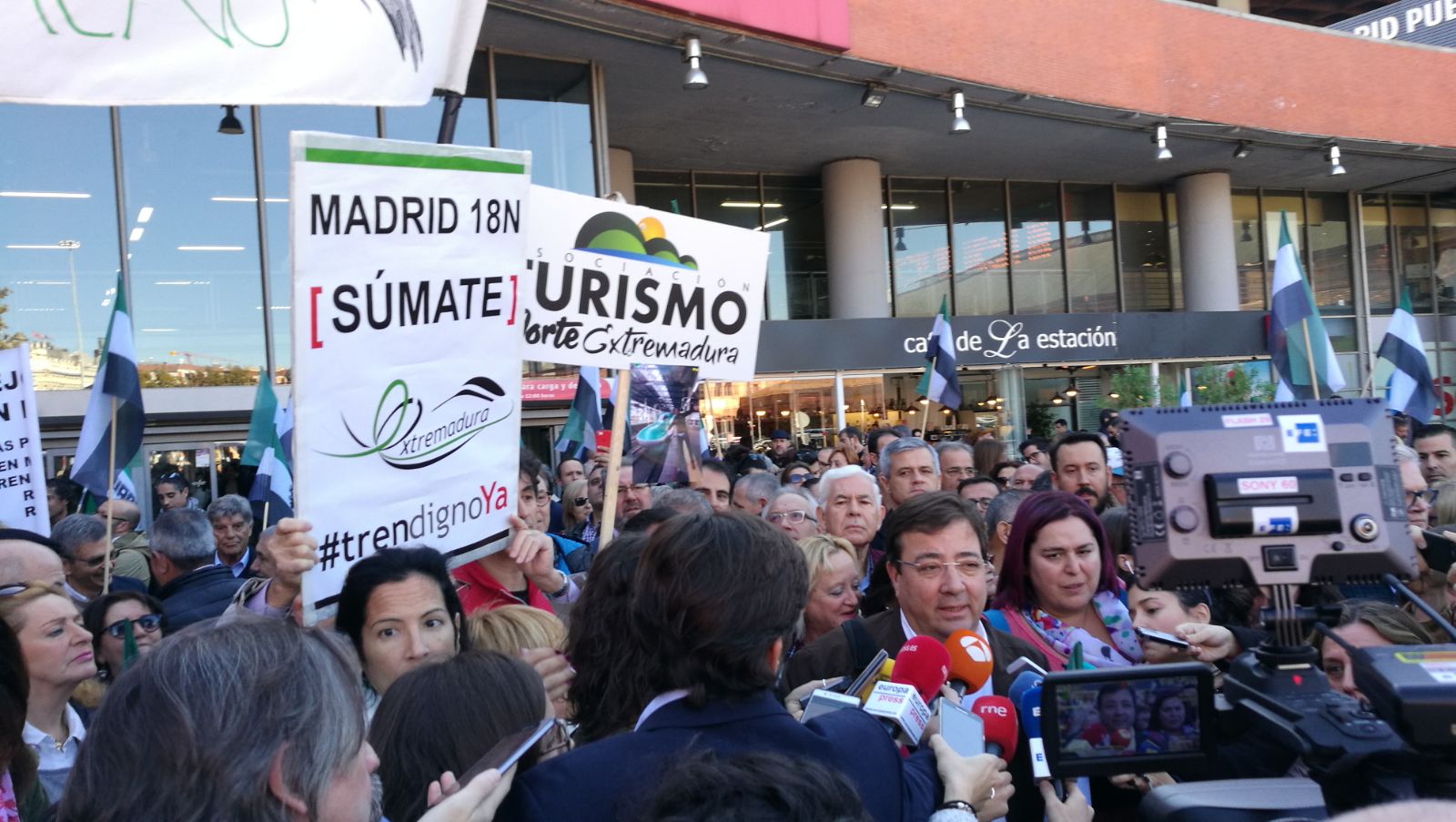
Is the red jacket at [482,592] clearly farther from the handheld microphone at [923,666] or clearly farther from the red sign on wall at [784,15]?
the red sign on wall at [784,15]

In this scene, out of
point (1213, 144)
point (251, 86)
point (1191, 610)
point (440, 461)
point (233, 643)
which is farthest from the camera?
point (1213, 144)

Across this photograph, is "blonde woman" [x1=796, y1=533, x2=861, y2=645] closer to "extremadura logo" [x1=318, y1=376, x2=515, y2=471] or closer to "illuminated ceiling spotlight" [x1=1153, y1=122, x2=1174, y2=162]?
A: "extremadura logo" [x1=318, y1=376, x2=515, y2=471]

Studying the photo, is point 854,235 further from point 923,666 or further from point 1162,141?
point 923,666

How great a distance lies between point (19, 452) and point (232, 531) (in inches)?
114

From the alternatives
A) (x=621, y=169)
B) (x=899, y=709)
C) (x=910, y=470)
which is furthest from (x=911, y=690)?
(x=621, y=169)

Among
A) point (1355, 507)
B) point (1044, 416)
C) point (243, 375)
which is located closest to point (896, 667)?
point (1355, 507)

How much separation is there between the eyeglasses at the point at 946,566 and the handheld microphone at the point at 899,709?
1.06m

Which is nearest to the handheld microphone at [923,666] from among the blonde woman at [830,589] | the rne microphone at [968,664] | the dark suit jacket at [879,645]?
the rne microphone at [968,664]

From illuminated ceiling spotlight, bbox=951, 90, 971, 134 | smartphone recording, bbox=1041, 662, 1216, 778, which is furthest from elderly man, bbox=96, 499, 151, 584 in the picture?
illuminated ceiling spotlight, bbox=951, 90, 971, 134

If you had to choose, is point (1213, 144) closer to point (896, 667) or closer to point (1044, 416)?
point (1044, 416)

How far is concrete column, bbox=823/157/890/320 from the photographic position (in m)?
21.7

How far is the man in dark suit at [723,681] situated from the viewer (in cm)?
210

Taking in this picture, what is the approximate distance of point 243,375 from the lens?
1348cm

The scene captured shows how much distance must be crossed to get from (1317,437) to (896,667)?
103 centimetres
